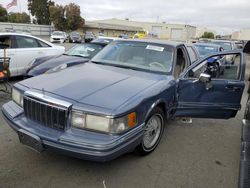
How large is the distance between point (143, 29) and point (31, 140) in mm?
77772

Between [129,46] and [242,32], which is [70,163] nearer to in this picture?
[129,46]

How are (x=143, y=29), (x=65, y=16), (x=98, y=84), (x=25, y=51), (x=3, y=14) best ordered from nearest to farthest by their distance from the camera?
(x=98, y=84)
(x=25, y=51)
(x=65, y=16)
(x=3, y=14)
(x=143, y=29)

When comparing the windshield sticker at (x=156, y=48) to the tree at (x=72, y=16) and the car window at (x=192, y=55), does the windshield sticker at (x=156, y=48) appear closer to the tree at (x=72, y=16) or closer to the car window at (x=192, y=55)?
the car window at (x=192, y=55)

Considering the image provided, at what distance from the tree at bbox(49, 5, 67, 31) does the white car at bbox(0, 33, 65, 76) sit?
4526 centimetres

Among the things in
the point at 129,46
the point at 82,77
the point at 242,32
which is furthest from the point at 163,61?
the point at 242,32

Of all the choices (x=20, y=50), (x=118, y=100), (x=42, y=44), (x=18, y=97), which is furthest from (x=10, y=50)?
(x=118, y=100)

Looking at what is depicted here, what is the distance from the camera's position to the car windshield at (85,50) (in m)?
7.71

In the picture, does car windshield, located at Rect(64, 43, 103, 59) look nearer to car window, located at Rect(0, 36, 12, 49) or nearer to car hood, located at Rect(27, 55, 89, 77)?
car hood, located at Rect(27, 55, 89, 77)

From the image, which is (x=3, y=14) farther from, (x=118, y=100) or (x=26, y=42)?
(x=118, y=100)

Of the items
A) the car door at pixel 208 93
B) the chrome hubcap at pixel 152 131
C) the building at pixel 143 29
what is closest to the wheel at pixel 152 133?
the chrome hubcap at pixel 152 131

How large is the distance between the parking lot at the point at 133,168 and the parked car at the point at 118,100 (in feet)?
1.05

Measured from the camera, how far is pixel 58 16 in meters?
49.6

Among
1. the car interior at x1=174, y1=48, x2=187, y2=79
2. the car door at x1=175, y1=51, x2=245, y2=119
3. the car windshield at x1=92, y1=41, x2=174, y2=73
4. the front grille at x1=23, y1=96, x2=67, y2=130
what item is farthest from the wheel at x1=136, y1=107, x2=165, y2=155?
the front grille at x1=23, y1=96, x2=67, y2=130

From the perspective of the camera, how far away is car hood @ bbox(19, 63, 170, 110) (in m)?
2.78
